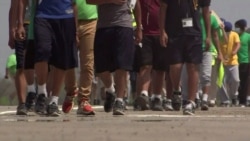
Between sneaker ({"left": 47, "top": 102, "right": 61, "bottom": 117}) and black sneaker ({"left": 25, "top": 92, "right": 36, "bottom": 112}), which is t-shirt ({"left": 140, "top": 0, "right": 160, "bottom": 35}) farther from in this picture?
sneaker ({"left": 47, "top": 102, "right": 61, "bottom": 117})

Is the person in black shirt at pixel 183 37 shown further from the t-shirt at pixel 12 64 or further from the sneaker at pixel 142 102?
the t-shirt at pixel 12 64

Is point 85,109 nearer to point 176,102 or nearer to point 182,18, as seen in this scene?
point 182,18

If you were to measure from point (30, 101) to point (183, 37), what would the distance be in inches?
78.4

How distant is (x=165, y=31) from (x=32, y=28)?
1.59 metres

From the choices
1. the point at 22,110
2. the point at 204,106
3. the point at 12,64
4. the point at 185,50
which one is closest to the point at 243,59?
the point at 12,64

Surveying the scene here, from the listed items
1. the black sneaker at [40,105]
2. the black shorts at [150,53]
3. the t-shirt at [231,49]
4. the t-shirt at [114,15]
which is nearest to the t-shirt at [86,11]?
the t-shirt at [114,15]

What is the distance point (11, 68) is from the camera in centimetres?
2089

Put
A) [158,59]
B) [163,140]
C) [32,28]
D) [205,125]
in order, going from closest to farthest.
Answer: [163,140]
[205,125]
[32,28]
[158,59]

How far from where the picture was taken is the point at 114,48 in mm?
11703

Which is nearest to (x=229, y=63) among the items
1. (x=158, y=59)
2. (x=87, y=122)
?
(x=158, y=59)

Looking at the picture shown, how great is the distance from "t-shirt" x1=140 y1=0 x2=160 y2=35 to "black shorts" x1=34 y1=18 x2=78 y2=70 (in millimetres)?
3340

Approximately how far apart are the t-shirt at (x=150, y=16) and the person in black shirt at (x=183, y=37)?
7.67 ft

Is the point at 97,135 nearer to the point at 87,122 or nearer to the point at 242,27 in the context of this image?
the point at 87,122

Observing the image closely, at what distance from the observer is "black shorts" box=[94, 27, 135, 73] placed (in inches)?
459
